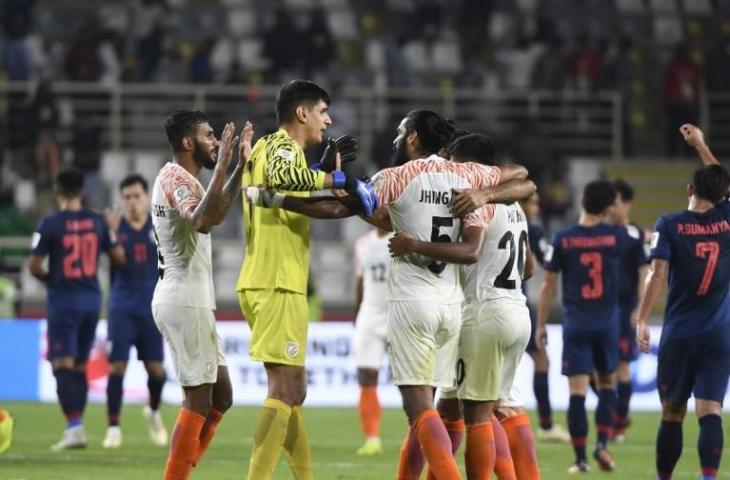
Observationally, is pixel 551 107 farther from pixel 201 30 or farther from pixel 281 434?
pixel 281 434

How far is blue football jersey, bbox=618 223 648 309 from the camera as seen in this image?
1309 cm

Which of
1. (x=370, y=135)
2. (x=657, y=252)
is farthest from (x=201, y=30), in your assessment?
(x=657, y=252)

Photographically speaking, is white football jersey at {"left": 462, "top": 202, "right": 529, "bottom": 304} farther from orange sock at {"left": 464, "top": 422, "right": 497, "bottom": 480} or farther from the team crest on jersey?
the team crest on jersey

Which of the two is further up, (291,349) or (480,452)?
(291,349)

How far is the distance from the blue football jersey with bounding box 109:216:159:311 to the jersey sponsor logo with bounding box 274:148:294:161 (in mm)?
5547

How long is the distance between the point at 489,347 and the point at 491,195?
35.6 inches

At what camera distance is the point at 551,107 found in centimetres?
2559

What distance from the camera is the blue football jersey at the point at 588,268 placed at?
473 inches

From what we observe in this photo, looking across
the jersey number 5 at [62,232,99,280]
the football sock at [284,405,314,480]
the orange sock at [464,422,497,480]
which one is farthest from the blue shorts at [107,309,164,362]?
the orange sock at [464,422,497,480]

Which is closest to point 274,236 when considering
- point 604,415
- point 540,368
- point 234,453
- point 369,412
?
point 604,415

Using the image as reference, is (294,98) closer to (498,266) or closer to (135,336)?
(498,266)

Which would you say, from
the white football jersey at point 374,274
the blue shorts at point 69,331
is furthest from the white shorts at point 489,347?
the blue shorts at point 69,331

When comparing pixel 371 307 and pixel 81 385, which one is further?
pixel 371 307

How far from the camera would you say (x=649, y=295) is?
380 inches
